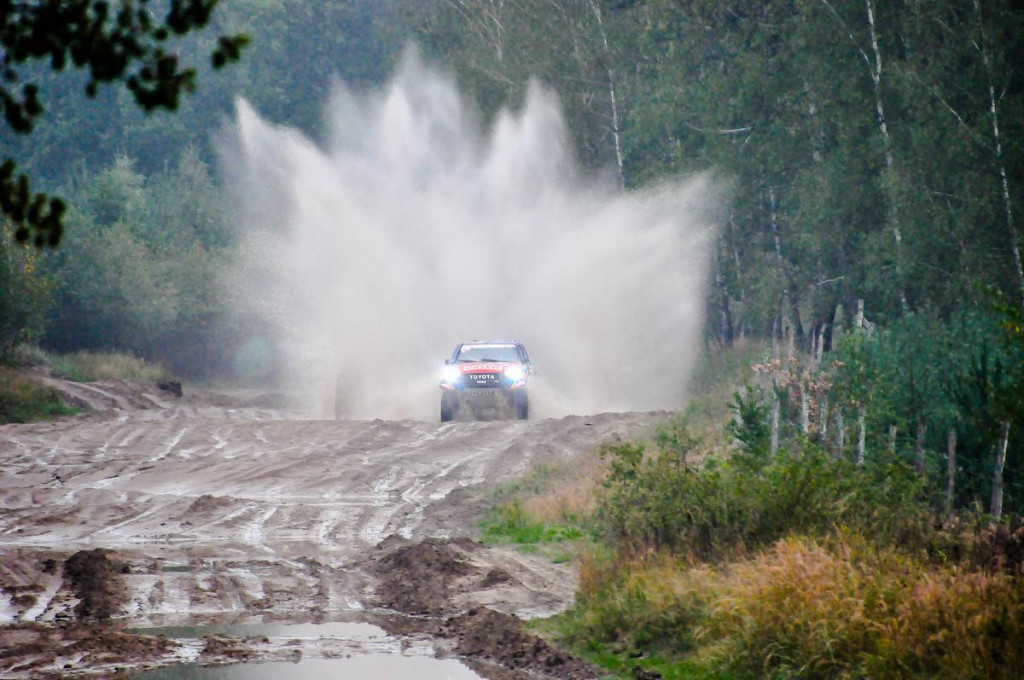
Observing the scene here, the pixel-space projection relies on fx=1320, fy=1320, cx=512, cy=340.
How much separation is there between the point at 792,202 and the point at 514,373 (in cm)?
1220

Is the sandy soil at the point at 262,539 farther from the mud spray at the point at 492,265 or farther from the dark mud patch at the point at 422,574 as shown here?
the mud spray at the point at 492,265

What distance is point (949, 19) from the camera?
3253cm

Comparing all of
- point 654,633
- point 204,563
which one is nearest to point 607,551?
point 654,633

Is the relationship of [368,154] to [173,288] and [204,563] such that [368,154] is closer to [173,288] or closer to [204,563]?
[173,288]

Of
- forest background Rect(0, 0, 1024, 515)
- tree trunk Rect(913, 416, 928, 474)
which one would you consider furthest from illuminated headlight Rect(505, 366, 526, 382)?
tree trunk Rect(913, 416, 928, 474)

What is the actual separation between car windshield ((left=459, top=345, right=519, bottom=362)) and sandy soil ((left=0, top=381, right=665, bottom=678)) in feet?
7.07

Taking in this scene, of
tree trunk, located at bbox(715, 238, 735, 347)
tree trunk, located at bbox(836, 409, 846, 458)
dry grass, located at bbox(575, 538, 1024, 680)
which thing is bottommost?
dry grass, located at bbox(575, 538, 1024, 680)

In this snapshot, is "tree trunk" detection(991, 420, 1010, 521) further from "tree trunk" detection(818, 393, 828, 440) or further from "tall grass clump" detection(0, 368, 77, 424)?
"tall grass clump" detection(0, 368, 77, 424)

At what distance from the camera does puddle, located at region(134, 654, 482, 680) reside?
10281mm

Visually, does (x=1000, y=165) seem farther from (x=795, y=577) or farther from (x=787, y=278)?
(x=795, y=577)

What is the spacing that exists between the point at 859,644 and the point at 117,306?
164ft

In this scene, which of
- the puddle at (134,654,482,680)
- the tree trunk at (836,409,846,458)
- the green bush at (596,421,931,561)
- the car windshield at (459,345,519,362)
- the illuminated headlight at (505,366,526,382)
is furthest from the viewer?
the car windshield at (459,345,519,362)

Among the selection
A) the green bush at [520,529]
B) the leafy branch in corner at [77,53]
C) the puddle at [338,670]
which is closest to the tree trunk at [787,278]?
the green bush at [520,529]

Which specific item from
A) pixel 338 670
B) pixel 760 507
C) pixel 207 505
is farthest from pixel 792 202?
pixel 338 670
